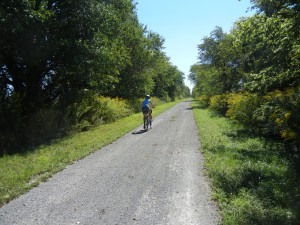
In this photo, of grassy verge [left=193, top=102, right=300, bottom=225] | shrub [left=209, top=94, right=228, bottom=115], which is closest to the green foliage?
grassy verge [left=193, top=102, right=300, bottom=225]

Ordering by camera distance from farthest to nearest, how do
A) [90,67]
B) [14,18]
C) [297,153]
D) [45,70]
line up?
[45,70] < [90,67] < [14,18] < [297,153]

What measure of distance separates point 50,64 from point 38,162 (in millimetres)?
8259

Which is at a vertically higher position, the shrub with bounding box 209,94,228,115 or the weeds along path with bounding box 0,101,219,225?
the shrub with bounding box 209,94,228,115

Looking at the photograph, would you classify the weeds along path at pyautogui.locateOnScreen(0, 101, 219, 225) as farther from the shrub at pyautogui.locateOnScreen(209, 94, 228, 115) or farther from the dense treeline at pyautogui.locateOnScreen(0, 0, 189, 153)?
the shrub at pyautogui.locateOnScreen(209, 94, 228, 115)

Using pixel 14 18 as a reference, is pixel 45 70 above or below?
below

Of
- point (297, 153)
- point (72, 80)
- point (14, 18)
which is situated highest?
point (14, 18)

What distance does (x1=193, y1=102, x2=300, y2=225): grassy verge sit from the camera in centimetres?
495

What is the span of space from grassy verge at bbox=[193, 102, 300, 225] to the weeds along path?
1.11ft

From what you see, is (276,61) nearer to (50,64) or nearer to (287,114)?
(287,114)

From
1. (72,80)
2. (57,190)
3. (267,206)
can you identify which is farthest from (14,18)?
(267,206)

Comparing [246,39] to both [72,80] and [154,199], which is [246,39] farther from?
[72,80]

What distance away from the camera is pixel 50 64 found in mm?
15938

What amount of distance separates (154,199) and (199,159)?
350 cm

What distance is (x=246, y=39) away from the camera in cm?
1088
